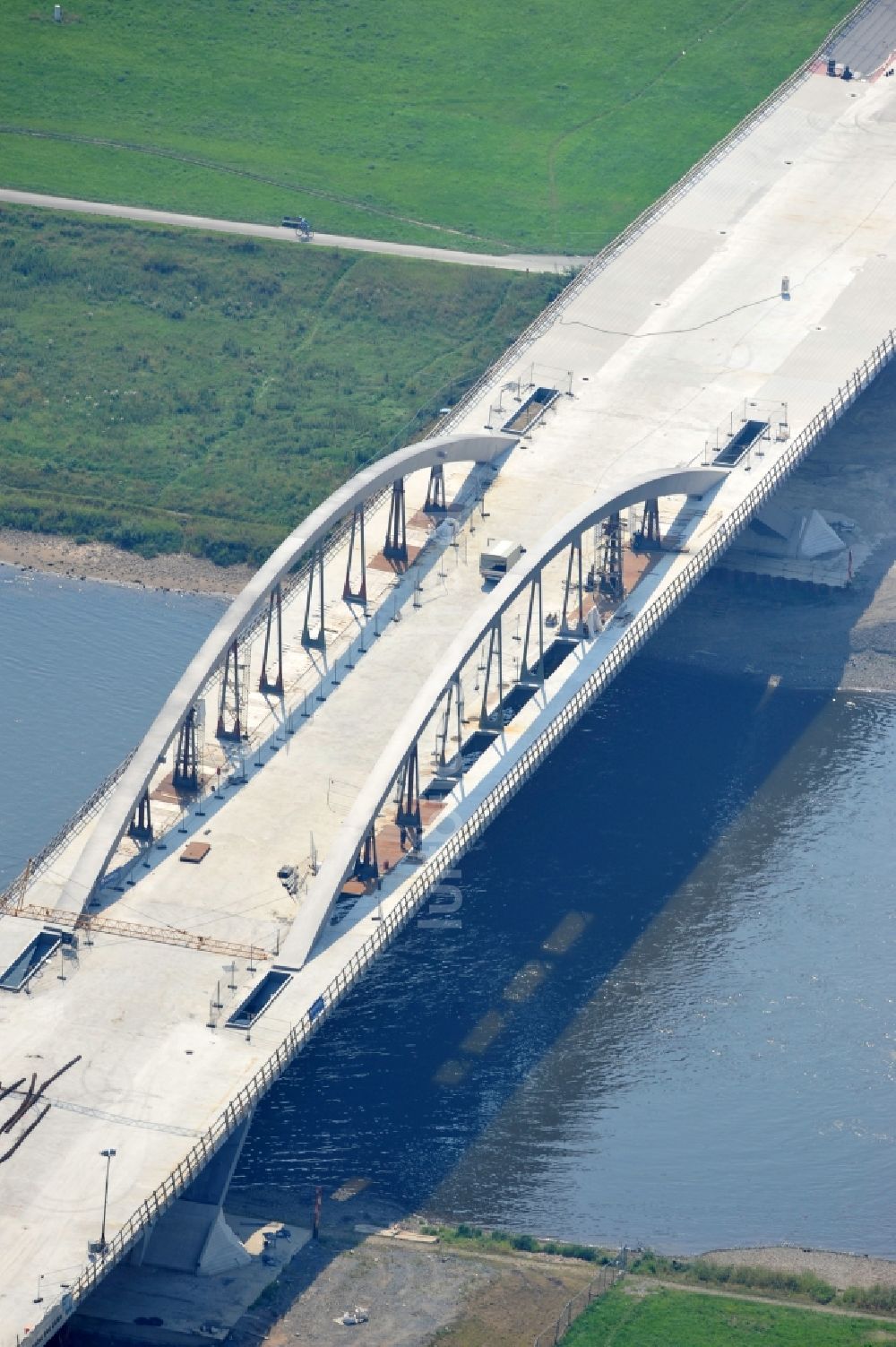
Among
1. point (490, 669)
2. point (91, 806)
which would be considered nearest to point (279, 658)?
point (490, 669)

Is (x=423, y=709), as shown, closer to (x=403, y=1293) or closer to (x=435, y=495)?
(x=403, y=1293)

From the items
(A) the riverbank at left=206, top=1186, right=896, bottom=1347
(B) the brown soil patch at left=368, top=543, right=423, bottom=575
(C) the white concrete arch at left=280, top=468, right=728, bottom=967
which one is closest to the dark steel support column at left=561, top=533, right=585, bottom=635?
(C) the white concrete arch at left=280, top=468, right=728, bottom=967

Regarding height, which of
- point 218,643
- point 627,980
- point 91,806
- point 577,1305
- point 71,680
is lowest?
point 577,1305

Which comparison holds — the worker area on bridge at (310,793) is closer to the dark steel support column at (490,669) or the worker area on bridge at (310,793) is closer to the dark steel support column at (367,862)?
the dark steel support column at (367,862)

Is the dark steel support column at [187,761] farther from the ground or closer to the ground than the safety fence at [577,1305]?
farther from the ground

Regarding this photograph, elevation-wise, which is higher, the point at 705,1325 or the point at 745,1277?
the point at 745,1277

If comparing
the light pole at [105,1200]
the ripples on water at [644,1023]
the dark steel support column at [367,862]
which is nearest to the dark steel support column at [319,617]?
the ripples on water at [644,1023]

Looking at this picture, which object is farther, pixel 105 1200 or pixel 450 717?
pixel 450 717
